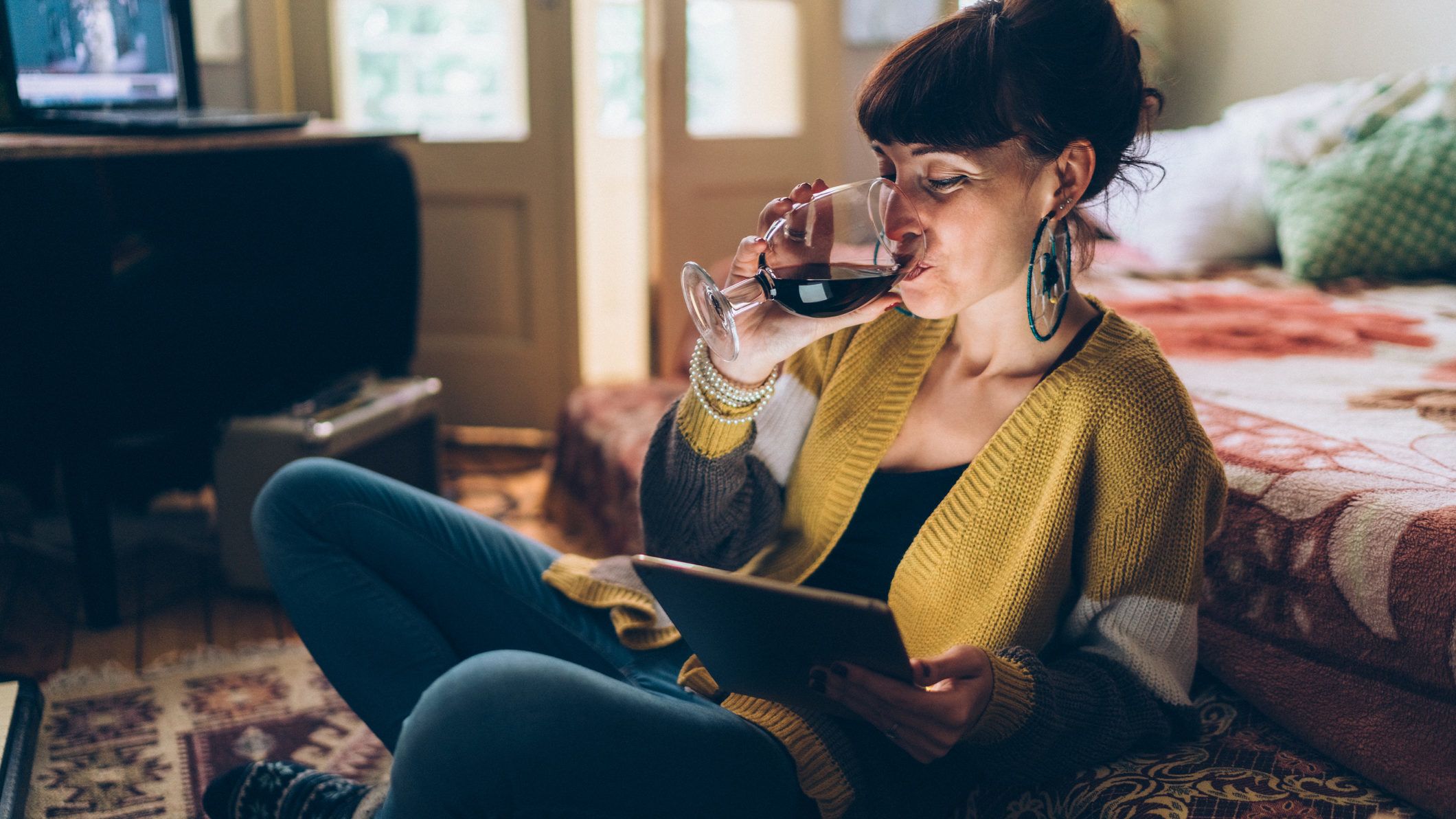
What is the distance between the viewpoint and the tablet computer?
0.64 m

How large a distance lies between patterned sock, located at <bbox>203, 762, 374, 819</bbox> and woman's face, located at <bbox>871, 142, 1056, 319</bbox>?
2.12 feet

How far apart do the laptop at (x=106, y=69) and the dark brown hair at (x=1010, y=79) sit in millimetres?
1321

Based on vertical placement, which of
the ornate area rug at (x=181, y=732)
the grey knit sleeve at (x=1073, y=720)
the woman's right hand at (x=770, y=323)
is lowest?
the ornate area rug at (x=181, y=732)

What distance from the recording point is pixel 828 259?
33.5 inches

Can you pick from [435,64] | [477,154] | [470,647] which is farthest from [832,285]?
[435,64]

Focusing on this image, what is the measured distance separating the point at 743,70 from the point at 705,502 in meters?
2.35

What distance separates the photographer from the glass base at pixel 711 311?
0.83 m

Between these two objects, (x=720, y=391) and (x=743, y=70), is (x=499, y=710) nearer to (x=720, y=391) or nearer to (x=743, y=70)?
(x=720, y=391)

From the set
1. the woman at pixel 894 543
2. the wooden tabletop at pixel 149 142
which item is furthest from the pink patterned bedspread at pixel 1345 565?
the wooden tabletop at pixel 149 142

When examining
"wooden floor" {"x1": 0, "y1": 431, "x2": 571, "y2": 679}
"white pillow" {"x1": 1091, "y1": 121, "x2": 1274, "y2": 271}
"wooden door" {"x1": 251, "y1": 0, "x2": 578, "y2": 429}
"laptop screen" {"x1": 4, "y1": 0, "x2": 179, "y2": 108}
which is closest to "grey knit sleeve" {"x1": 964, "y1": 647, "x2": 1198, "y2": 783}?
"wooden floor" {"x1": 0, "y1": 431, "x2": 571, "y2": 679}

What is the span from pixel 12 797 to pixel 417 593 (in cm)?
46

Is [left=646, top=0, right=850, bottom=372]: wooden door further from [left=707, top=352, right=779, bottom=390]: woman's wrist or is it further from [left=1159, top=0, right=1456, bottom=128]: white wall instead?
[left=707, top=352, right=779, bottom=390]: woman's wrist

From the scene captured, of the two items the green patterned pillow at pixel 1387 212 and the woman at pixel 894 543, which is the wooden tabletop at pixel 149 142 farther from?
the green patterned pillow at pixel 1387 212

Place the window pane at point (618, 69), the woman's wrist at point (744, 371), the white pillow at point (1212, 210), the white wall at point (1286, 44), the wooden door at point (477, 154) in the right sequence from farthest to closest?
the window pane at point (618, 69) < the wooden door at point (477, 154) < the white wall at point (1286, 44) < the white pillow at point (1212, 210) < the woman's wrist at point (744, 371)
